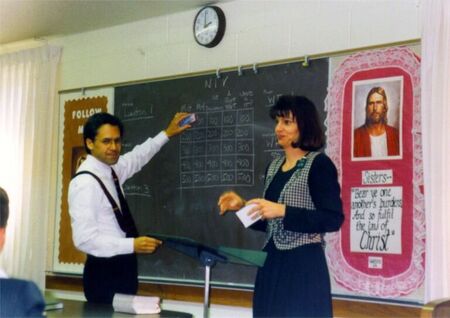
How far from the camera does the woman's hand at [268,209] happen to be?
8.52 ft

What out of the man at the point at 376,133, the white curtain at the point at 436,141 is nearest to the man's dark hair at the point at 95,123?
the man at the point at 376,133

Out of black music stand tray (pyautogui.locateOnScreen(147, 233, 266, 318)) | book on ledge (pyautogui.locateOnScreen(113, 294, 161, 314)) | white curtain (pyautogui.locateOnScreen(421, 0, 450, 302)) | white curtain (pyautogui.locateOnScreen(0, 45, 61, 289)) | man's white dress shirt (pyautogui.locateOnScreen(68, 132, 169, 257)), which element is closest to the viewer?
black music stand tray (pyautogui.locateOnScreen(147, 233, 266, 318))

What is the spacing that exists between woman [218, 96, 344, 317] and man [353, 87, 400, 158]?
0.65 meters

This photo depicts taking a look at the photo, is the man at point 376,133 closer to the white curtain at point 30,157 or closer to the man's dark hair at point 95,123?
the man's dark hair at point 95,123

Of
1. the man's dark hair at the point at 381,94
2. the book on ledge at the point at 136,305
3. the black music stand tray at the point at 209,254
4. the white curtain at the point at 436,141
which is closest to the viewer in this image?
the black music stand tray at the point at 209,254

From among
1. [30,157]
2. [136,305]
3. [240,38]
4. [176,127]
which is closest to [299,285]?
[136,305]

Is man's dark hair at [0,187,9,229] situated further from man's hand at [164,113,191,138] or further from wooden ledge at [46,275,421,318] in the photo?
man's hand at [164,113,191,138]

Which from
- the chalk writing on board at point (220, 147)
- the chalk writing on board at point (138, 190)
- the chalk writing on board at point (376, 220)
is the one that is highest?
the chalk writing on board at point (220, 147)

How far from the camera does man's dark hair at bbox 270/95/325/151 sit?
2797 millimetres

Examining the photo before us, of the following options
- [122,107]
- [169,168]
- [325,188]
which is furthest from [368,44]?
[122,107]

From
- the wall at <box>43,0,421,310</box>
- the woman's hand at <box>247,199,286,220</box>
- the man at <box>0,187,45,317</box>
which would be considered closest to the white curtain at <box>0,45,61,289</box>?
the wall at <box>43,0,421,310</box>

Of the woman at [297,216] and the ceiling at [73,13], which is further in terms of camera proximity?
the ceiling at [73,13]

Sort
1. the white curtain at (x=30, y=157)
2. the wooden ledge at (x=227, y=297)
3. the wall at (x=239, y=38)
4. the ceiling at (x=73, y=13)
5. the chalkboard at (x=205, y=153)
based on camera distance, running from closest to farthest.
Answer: the wooden ledge at (x=227, y=297), the wall at (x=239, y=38), the chalkboard at (x=205, y=153), the ceiling at (x=73, y=13), the white curtain at (x=30, y=157)

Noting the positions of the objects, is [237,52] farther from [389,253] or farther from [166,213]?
[389,253]
